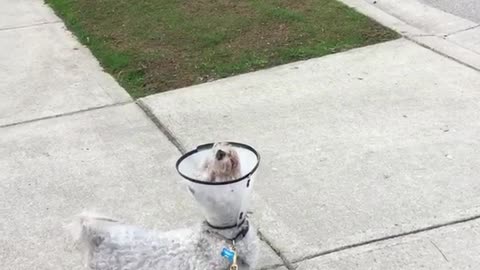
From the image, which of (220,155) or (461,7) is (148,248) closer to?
(220,155)

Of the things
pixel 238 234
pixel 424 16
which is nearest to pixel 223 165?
pixel 238 234

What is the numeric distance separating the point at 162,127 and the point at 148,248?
2.43 metres

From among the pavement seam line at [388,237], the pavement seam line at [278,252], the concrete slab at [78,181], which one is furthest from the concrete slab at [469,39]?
the pavement seam line at [278,252]

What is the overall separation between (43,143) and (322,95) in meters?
2.01

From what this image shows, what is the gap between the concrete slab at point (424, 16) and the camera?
6.72m

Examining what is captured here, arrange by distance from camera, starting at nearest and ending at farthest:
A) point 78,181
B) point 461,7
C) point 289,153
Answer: point 78,181 < point 289,153 < point 461,7

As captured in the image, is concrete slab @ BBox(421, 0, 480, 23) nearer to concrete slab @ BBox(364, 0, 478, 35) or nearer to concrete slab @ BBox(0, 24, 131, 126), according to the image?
concrete slab @ BBox(364, 0, 478, 35)

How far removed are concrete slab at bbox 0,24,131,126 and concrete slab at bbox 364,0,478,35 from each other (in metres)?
2.87

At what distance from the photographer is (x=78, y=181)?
446cm

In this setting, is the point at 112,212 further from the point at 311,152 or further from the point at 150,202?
the point at 311,152

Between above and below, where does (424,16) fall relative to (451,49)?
below

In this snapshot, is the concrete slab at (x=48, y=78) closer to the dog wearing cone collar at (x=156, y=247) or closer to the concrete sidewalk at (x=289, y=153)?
the concrete sidewalk at (x=289, y=153)

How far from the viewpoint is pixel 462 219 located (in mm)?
3840

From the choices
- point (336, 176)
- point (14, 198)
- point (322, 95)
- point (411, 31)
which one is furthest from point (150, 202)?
point (411, 31)
